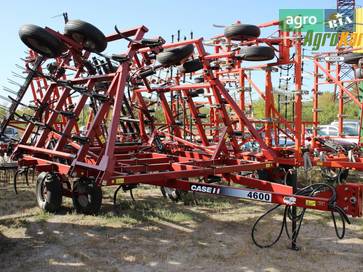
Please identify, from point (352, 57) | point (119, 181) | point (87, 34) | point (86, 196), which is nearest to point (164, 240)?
point (119, 181)

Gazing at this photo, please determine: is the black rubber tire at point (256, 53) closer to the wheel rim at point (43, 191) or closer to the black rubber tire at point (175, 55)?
the black rubber tire at point (175, 55)

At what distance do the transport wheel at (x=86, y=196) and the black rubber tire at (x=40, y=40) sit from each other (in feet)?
5.64

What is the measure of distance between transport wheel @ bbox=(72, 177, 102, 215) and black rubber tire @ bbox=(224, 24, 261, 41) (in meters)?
3.43

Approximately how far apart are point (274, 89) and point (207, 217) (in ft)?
9.42

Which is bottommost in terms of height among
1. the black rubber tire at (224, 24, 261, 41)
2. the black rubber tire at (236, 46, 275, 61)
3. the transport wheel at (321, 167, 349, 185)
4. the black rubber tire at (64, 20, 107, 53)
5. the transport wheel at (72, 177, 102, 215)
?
the transport wheel at (72, 177, 102, 215)

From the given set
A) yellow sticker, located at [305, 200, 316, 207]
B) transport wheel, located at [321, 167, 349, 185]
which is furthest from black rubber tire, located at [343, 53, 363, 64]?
yellow sticker, located at [305, 200, 316, 207]

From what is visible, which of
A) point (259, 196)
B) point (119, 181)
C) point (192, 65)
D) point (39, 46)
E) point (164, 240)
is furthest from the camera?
point (192, 65)

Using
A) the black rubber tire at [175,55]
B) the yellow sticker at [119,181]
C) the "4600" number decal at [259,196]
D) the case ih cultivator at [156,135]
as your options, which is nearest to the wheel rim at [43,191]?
the case ih cultivator at [156,135]

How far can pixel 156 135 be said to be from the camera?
716 cm

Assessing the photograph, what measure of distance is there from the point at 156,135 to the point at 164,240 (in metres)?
2.94

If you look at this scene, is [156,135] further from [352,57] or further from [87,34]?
A: [352,57]

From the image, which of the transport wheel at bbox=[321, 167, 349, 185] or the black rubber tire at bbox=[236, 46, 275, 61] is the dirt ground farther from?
the transport wheel at bbox=[321, 167, 349, 185]

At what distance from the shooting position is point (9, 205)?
614 cm

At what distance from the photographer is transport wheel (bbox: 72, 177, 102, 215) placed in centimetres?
504
